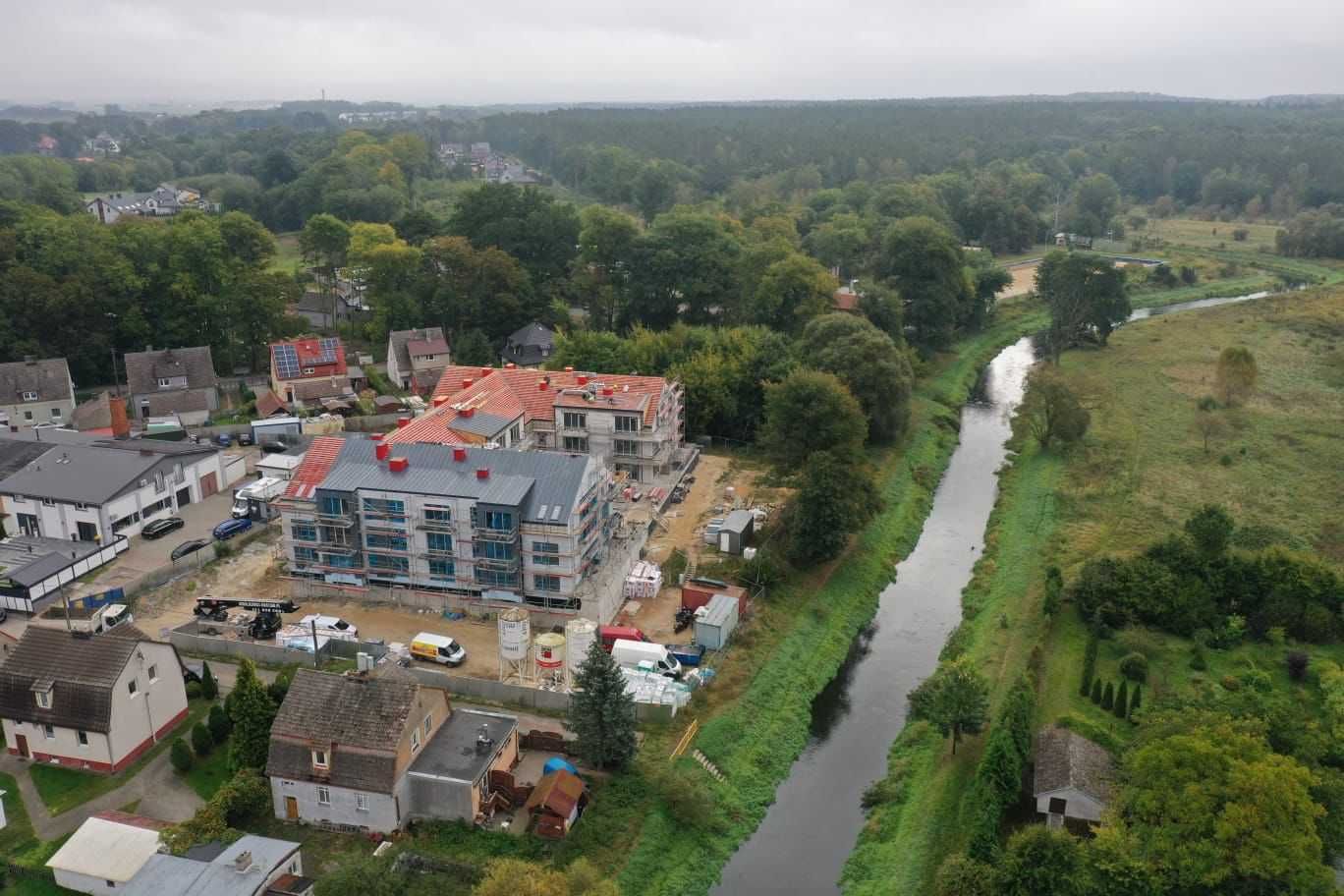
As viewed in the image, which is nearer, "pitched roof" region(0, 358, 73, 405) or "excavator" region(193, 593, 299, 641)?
"excavator" region(193, 593, 299, 641)

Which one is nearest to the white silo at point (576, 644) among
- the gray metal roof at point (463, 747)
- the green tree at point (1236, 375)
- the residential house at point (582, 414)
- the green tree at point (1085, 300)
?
the gray metal roof at point (463, 747)

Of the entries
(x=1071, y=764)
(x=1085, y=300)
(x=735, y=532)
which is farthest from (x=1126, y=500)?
(x=1085, y=300)

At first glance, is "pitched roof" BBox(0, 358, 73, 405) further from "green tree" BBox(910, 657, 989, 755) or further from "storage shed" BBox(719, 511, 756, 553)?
"green tree" BBox(910, 657, 989, 755)

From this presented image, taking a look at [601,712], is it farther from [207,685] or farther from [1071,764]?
[207,685]

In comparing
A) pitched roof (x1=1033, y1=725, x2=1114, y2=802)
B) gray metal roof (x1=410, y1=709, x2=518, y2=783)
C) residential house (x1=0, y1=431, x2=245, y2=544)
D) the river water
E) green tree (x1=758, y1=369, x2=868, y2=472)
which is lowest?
the river water

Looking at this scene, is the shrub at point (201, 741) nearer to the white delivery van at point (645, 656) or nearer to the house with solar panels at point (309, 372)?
the white delivery van at point (645, 656)

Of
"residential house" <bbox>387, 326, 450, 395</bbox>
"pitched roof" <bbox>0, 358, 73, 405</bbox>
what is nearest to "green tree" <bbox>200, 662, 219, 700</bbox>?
"pitched roof" <bbox>0, 358, 73, 405</bbox>

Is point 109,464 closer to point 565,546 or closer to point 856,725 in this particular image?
point 565,546
